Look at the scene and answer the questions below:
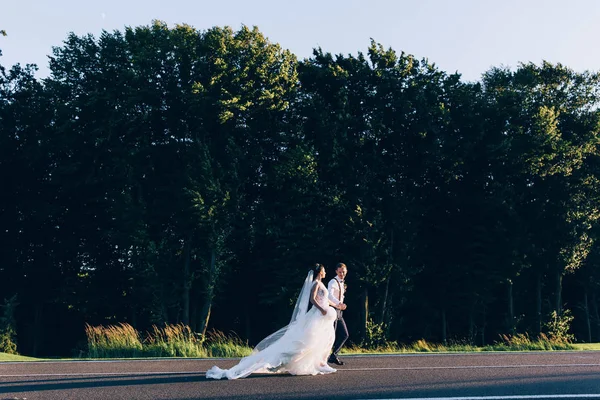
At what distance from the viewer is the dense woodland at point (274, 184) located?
31391 mm

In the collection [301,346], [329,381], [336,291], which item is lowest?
[329,381]

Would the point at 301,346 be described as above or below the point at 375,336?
below

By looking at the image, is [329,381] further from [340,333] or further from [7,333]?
[7,333]

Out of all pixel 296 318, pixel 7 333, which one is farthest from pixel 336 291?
pixel 7 333

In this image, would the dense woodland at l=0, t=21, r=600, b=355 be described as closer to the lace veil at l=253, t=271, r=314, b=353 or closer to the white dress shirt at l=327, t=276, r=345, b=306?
the white dress shirt at l=327, t=276, r=345, b=306

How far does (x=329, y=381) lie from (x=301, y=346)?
0.97 meters

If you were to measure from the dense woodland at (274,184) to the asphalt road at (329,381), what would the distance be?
1851 cm

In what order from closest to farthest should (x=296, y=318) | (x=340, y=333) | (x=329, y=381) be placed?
(x=329, y=381), (x=296, y=318), (x=340, y=333)

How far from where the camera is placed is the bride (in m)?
10.4

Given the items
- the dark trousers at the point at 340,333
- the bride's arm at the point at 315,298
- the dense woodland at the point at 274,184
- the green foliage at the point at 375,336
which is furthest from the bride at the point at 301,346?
the green foliage at the point at 375,336

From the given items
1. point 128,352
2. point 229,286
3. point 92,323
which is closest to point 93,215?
point 92,323

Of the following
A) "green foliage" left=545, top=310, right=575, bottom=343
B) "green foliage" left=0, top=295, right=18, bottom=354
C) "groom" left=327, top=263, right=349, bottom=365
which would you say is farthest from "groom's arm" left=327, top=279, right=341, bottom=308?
"green foliage" left=545, top=310, right=575, bottom=343

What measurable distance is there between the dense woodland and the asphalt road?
18.5 m

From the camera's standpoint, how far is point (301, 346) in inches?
420
